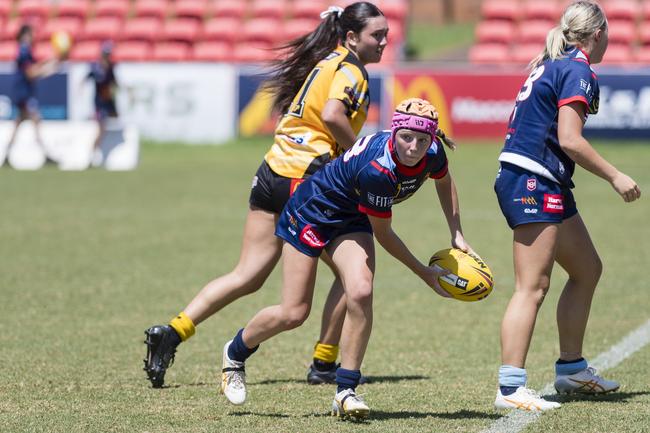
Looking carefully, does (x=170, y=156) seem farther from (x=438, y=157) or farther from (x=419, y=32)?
(x=438, y=157)

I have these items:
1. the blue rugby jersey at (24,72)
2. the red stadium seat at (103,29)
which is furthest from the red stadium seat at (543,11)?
the blue rugby jersey at (24,72)

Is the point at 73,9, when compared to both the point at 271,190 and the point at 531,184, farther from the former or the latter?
the point at 531,184

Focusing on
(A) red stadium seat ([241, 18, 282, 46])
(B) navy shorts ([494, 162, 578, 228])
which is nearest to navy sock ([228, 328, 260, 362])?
(B) navy shorts ([494, 162, 578, 228])

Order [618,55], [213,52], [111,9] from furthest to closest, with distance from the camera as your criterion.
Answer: [111,9] → [213,52] → [618,55]

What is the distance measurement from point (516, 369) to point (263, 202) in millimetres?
1710

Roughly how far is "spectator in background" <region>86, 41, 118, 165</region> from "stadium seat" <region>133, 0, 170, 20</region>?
24.8ft

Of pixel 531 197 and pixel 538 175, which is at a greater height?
pixel 538 175

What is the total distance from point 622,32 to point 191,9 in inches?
387

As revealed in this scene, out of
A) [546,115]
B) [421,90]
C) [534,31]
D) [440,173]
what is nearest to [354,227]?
[440,173]

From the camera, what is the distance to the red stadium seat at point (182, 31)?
2588cm

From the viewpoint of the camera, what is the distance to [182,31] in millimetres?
25859

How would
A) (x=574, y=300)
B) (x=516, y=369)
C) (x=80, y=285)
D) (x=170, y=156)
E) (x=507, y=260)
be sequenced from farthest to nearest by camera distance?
1. (x=170, y=156)
2. (x=507, y=260)
3. (x=80, y=285)
4. (x=574, y=300)
5. (x=516, y=369)

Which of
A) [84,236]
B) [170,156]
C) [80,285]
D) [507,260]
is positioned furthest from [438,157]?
[170,156]

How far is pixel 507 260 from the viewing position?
10.8 m
